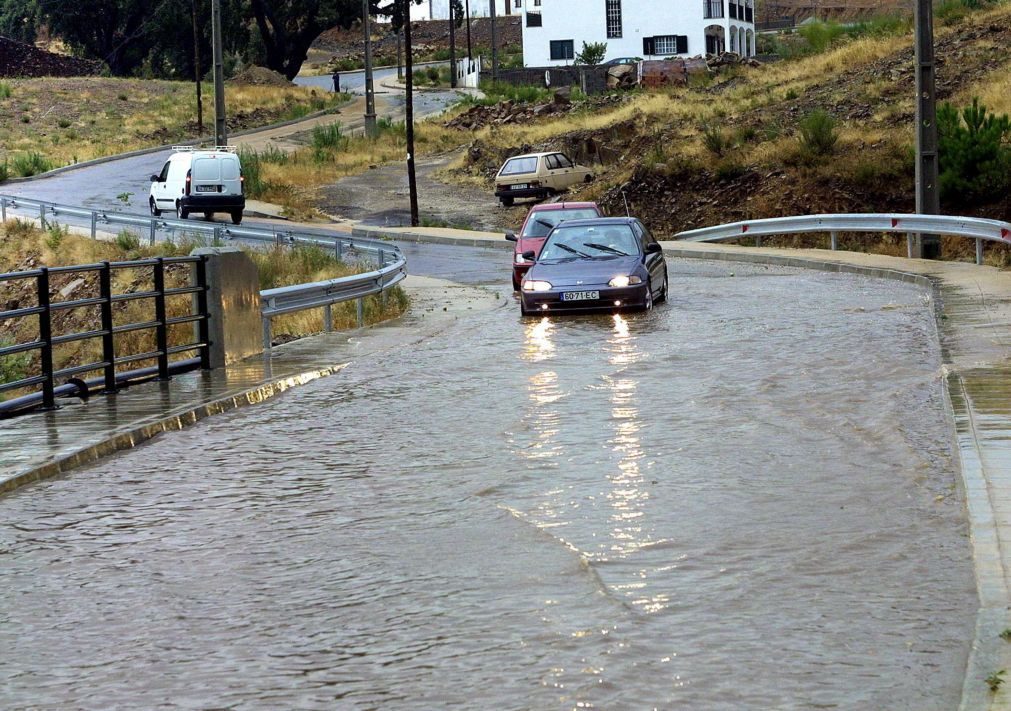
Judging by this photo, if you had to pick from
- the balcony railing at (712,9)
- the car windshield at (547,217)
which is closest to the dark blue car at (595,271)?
the car windshield at (547,217)

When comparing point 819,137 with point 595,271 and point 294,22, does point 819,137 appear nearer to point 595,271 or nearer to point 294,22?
point 595,271

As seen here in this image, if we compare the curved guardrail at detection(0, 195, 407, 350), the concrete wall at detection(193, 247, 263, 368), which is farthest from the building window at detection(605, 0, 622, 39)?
the concrete wall at detection(193, 247, 263, 368)

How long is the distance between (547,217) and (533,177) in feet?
70.0

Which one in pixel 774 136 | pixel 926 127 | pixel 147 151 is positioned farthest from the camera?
pixel 147 151

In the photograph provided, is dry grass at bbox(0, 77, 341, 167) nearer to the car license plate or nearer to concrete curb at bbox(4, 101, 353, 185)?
concrete curb at bbox(4, 101, 353, 185)

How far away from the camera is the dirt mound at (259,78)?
97125 millimetres

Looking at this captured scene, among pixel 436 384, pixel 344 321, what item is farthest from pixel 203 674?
pixel 344 321

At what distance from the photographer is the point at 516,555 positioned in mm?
8414

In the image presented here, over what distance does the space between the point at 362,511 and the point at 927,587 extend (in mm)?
3527

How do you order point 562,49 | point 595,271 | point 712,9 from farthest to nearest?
point 562,49, point 712,9, point 595,271

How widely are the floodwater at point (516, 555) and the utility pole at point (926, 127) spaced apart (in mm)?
15715

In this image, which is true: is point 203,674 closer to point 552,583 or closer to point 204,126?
point 552,583

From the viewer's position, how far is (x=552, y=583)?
779 cm

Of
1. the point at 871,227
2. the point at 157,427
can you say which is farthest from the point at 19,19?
the point at 157,427
